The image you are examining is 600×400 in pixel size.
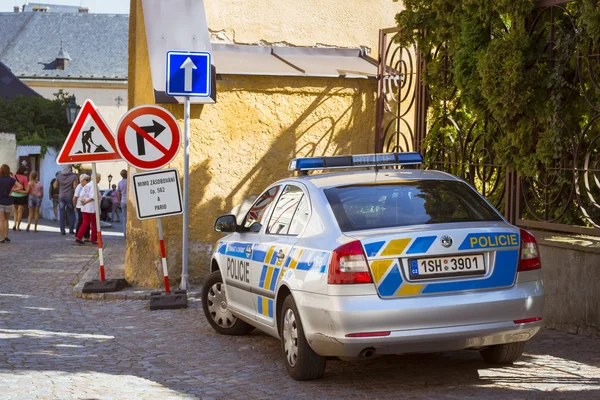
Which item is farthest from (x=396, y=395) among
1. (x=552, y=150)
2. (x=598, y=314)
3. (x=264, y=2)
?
(x=264, y=2)

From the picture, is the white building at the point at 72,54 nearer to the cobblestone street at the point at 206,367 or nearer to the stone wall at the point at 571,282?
the cobblestone street at the point at 206,367

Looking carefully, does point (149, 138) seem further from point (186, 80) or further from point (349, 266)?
point (349, 266)

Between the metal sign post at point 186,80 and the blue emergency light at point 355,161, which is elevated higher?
the metal sign post at point 186,80

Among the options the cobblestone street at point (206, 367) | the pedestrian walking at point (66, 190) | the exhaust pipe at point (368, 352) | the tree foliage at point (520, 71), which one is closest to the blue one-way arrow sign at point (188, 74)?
the cobblestone street at point (206, 367)

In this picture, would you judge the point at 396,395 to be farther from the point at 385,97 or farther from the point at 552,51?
the point at 385,97

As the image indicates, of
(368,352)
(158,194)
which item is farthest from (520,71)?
(158,194)

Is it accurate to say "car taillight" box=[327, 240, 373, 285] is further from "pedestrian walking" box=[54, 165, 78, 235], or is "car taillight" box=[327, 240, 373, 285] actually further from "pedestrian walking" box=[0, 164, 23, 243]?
"pedestrian walking" box=[54, 165, 78, 235]

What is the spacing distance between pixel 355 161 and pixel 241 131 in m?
6.20

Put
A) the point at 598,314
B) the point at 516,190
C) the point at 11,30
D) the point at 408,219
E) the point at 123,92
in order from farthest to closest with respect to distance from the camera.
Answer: the point at 11,30 → the point at 123,92 → the point at 516,190 → the point at 598,314 → the point at 408,219

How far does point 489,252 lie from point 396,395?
1168 mm

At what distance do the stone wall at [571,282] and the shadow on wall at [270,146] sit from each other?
5376 mm

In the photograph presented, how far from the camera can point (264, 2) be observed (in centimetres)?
1541

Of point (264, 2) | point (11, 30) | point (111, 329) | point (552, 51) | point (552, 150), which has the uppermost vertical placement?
point (11, 30)

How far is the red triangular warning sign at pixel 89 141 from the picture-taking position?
13.8m
